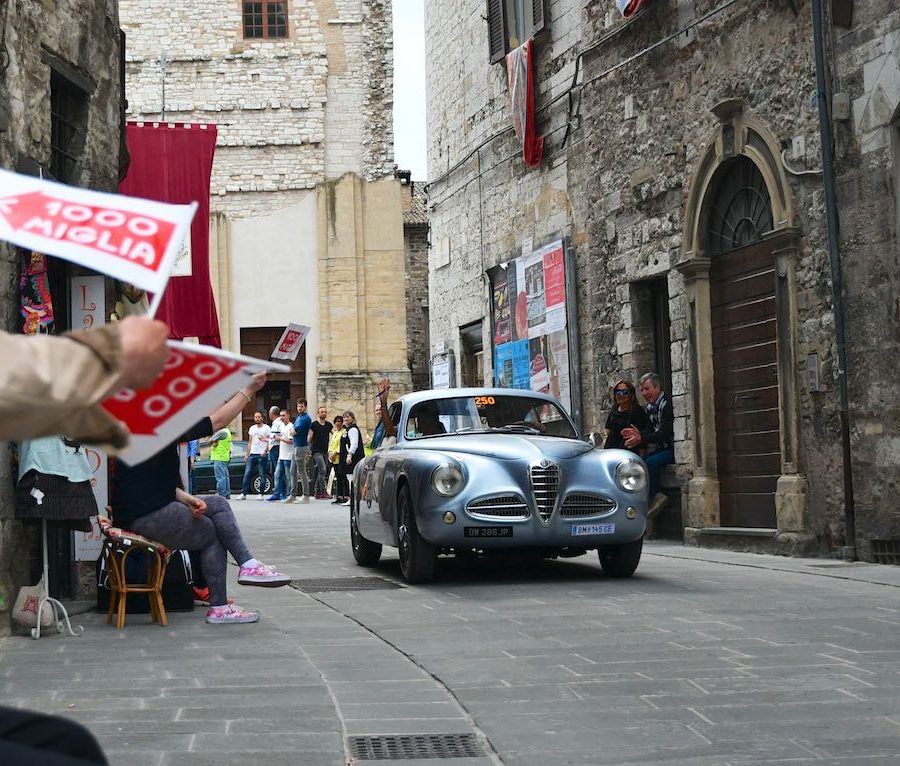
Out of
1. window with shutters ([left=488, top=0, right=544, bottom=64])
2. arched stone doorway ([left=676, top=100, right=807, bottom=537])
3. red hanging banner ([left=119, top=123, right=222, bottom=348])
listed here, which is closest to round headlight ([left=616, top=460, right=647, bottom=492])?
arched stone doorway ([left=676, top=100, right=807, bottom=537])

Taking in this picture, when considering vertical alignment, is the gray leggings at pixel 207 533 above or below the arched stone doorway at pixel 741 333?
below

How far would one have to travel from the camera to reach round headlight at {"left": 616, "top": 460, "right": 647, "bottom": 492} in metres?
11.2

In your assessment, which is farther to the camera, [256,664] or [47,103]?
[47,103]

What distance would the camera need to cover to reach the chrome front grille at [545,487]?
1097cm

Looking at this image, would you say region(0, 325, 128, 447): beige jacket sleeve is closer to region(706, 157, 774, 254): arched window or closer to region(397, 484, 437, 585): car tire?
region(397, 484, 437, 585): car tire

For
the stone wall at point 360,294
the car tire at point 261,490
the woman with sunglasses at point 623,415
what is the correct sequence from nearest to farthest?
the woman with sunglasses at point 623,415
the car tire at point 261,490
the stone wall at point 360,294

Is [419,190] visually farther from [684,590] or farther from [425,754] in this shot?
[425,754]

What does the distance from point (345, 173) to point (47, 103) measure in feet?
104

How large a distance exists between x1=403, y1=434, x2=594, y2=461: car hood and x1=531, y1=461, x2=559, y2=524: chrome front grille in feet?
0.34

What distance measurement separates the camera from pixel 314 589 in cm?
1115

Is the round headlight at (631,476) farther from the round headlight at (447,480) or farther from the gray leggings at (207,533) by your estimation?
the gray leggings at (207,533)

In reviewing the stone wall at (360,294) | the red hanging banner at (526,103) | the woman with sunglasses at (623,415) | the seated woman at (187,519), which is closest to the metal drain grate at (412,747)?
the seated woman at (187,519)

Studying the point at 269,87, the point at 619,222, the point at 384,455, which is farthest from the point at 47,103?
the point at 269,87

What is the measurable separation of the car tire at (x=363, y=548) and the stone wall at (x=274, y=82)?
29.3m
